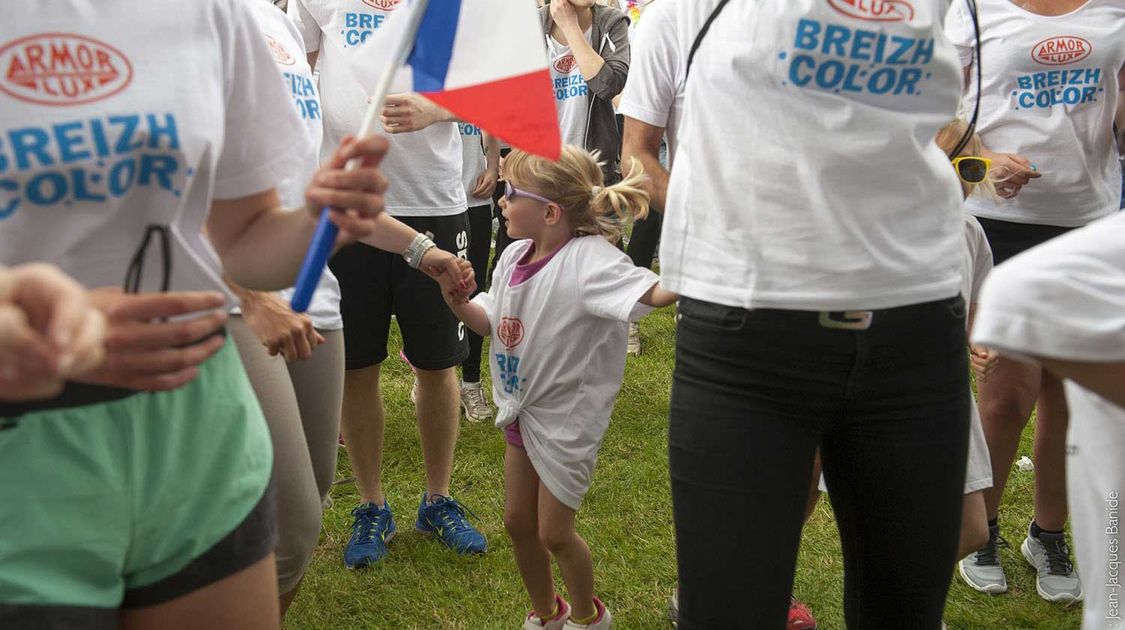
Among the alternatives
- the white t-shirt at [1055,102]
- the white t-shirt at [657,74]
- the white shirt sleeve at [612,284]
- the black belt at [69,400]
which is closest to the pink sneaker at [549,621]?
the white shirt sleeve at [612,284]

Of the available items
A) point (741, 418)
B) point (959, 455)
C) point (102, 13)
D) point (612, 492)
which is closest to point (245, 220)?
point (102, 13)

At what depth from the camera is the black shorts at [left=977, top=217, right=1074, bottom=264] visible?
11.0ft

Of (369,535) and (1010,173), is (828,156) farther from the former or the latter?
(369,535)

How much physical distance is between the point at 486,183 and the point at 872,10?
10.2 ft

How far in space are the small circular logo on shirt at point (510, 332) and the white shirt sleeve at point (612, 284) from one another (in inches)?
9.2

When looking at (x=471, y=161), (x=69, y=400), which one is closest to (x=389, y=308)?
(x=471, y=161)

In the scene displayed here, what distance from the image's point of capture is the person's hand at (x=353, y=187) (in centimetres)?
142

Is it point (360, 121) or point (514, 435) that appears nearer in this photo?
point (514, 435)

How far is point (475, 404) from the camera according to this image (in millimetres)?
5086

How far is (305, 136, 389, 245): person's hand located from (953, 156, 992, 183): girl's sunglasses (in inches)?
76.7

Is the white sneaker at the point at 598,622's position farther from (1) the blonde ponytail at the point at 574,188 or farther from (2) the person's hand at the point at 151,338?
(2) the person's hand at the point at 151,338

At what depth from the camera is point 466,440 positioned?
481 cm

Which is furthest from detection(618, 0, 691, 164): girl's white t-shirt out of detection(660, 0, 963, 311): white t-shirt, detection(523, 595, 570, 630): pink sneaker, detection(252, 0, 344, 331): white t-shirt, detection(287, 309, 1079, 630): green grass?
detection(287, 309, 1079, 630): green grass

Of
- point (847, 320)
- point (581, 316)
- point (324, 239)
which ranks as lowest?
point (581, 316)
